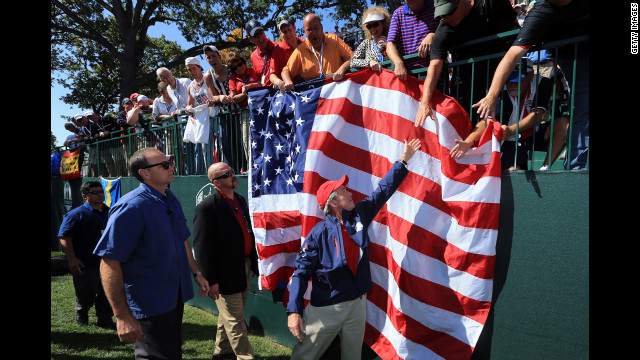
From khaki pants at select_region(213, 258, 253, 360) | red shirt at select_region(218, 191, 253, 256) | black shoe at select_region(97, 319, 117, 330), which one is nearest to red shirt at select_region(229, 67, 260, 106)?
red shirt at select_region(218, 191, 253, 256)

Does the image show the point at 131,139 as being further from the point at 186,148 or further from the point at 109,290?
the point at 109,290

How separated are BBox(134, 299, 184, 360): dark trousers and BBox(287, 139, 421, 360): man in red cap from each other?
105cm

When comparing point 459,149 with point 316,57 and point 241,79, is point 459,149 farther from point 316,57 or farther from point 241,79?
point 241,79

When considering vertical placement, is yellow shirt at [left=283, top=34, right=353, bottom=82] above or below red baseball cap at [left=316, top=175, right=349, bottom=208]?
above

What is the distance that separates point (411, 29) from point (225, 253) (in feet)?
10.7

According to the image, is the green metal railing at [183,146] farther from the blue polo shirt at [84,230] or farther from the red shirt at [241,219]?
the blue polo shirt at [84,230]

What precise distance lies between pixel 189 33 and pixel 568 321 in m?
22.9

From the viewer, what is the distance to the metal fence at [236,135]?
3.51 meters

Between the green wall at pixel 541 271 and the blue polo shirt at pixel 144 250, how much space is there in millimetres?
2718

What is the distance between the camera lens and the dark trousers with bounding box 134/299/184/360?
3.33 meters

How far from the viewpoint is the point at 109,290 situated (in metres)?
3.14

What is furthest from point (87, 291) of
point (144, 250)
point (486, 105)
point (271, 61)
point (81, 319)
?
point (486, 105)

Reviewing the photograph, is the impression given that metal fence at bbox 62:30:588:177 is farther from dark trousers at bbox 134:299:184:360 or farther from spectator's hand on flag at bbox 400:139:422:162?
dark trousers at bbox 134:299:184:360

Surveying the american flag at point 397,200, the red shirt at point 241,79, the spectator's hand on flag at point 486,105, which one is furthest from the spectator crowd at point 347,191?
the red shirt at point 241,79
